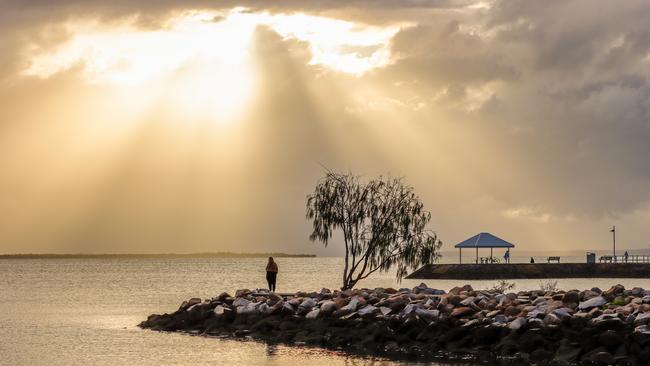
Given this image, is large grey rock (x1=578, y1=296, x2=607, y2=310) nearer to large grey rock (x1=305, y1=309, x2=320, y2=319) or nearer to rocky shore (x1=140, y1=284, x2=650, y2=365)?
rocky shore (x1=140, y1=284, x2=650, y2=365)

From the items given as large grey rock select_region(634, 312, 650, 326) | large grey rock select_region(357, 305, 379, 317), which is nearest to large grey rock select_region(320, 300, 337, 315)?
large grey rock select_region(357, 305, 379, 317)

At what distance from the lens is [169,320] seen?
41.0m

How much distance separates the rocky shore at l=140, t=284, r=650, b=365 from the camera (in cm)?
2825

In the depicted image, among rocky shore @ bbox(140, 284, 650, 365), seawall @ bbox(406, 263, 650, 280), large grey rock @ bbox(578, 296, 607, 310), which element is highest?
seawall @ bbox(406, 263, 650, 280)

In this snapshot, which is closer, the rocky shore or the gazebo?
the rocky shore

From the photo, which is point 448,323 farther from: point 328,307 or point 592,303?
point 328,307

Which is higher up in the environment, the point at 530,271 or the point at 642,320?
the point at 530,271

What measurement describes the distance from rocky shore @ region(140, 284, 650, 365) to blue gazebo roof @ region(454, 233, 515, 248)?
43351 millimetres

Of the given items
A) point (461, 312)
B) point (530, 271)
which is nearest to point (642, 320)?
point (461, 312)

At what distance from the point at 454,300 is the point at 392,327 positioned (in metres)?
2.58

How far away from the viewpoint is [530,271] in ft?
313

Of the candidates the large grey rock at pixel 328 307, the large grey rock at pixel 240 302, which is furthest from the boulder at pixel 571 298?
the large grey rock at pixel 240 302

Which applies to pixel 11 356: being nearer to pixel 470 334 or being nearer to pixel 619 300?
pixel 470 334

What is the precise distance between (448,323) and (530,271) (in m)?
65.0
